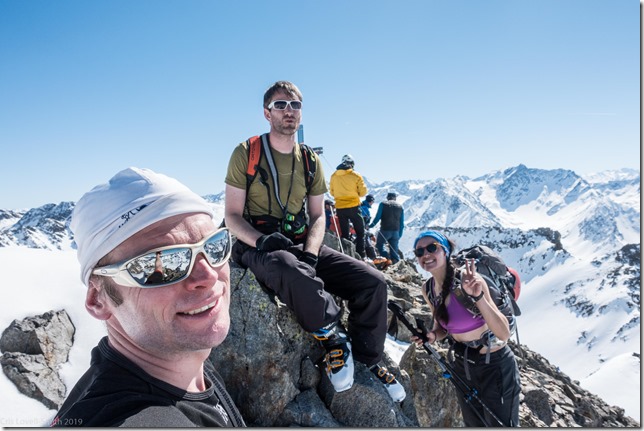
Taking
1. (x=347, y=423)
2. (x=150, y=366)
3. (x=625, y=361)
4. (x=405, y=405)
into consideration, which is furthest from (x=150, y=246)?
(x=625, y=361)

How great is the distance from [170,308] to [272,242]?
8.51 ft

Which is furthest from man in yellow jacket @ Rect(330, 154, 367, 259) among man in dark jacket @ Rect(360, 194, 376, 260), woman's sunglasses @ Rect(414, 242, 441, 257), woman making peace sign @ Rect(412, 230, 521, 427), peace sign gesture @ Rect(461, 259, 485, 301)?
peace sign gesture @ Rect(461, 259, 485, 301)

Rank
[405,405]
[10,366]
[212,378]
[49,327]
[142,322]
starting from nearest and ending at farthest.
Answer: [142,322], [212,378], [405,405], [10,366], [49,327]

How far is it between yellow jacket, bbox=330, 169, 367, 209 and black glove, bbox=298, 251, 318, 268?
9.34m

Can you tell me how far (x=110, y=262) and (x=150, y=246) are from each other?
0.27 m

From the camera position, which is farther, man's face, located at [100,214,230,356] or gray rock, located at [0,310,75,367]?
gray rock, located at [0,310,75,367]

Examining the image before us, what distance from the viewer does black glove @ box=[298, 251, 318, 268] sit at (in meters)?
5.10

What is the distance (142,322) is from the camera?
2.42 meters

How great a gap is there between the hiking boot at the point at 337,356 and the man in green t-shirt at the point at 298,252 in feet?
0.04

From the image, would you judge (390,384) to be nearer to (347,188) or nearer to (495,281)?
(495,281)

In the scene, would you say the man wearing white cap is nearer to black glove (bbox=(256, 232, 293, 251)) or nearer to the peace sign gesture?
black glove (bbox=(256, 232, 293, 251))

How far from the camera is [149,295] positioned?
2418 millimetres

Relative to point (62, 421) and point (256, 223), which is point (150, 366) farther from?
point (256, 223)

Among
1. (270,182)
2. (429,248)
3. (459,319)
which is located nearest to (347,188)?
(429,248)
